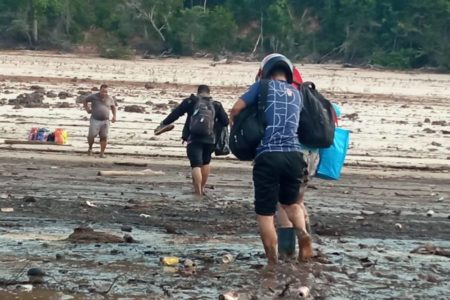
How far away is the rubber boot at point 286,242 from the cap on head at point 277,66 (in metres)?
1.39

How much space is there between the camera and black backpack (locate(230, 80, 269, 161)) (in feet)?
27.9

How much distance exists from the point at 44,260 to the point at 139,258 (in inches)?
32.1

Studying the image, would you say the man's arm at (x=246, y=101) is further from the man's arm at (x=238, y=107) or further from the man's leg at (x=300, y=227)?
the man's leg at (x=300, y=227)

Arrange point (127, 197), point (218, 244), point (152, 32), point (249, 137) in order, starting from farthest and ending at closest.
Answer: point (152, 32) < point (127, 197) < point (218, 244) < point (249, 137)

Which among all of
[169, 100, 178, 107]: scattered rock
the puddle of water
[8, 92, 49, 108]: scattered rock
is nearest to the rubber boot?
the puddle of water

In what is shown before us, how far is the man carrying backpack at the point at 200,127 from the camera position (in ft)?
43.9

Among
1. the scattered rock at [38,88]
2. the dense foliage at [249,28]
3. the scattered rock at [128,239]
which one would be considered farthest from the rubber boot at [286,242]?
the dense foliage at [249,28]

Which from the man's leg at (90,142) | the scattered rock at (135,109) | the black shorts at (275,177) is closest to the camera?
the black shorts at (275,177)

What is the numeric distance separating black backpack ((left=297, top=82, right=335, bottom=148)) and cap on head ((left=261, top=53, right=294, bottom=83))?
0.74ft

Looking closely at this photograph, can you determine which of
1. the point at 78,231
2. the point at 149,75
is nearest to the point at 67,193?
the point at 78,231

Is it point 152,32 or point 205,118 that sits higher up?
point 205,118

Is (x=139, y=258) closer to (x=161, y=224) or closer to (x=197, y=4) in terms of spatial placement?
(x=161, y=224)

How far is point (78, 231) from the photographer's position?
9.95 metres

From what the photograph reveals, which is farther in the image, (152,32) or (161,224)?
(152,32)
